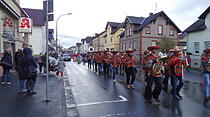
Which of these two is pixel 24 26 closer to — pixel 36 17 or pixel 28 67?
pixel 28 67

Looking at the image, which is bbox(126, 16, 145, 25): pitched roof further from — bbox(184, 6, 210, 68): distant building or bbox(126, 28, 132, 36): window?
bbox(184, 6, 210, 68): distant building

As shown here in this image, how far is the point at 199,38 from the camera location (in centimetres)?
2005

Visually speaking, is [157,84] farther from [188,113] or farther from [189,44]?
[189,44]

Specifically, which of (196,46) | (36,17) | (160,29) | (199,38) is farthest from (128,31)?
(36,17)

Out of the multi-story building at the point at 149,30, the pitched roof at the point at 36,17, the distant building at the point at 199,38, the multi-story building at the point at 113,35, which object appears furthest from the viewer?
the multi-story building at the point at 113,35

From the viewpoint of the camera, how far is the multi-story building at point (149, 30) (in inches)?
1134

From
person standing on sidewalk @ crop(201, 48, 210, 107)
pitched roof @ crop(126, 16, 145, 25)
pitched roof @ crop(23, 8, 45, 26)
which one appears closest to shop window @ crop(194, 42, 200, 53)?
pitched roof @ crop(126, 16, 145, 25)

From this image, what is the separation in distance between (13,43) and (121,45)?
86.8ft

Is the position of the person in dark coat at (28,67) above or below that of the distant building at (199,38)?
below

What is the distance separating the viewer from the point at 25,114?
173 inches

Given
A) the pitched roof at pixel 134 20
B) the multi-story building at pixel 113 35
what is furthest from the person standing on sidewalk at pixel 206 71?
the multi-story building at pixel 113 35

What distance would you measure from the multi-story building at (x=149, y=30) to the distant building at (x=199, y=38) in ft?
22.3

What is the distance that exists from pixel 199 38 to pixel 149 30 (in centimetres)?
1015

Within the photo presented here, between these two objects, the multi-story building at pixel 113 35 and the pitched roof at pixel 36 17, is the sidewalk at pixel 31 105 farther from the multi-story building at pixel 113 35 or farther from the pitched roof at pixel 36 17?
the multi-story building at pixel 113 35
